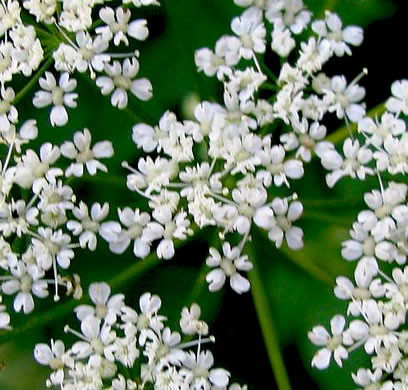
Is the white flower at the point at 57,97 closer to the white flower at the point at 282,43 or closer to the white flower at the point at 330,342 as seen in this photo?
the white flower at the point at 282,43

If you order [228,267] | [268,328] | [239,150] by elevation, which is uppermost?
[239,150]

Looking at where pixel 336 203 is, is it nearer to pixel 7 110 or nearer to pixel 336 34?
pixel 336 34

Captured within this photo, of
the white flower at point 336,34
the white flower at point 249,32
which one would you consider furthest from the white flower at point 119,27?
the white flower at point 336,34

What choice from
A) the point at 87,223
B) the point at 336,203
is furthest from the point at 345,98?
the point at 87,223

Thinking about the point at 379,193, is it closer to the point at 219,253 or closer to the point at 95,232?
the point at 219,253

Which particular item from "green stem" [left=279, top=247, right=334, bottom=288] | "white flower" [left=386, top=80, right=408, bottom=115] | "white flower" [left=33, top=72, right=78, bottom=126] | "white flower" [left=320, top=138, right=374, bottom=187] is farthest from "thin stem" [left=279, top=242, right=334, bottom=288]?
"white flower" [left=33, top=72, right=78, bottom=126]

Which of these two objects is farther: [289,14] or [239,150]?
[289,14]
